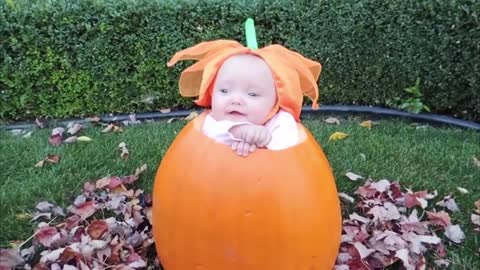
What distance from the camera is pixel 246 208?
7.50ft

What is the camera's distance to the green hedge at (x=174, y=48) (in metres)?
5.12

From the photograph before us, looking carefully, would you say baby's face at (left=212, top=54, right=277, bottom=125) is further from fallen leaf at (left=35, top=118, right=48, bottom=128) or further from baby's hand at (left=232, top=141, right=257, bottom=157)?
fallen leaf at (left=35, top=118, right=48, bottom=128)

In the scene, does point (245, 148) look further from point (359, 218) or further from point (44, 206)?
point (44, 206)

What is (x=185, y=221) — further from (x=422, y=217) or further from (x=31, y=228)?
(x=422, y=217)

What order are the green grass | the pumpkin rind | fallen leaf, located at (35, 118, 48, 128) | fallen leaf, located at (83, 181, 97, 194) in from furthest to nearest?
fallen leaf, located at (35, 118, 48, 128), fallen leaf, located at (83, 181, 97, 194), the green grass, the pumpkin rind

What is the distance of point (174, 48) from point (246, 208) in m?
3.25

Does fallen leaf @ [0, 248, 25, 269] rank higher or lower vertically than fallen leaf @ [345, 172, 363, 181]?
higher

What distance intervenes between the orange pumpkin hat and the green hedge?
2603 mm

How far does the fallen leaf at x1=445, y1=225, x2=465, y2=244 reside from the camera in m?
3.13

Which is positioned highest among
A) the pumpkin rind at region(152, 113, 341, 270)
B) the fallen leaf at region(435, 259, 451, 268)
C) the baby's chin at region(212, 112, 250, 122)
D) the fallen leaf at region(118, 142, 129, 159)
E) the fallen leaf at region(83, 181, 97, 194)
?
the baby's chin at region(212, 112, 250, 122)

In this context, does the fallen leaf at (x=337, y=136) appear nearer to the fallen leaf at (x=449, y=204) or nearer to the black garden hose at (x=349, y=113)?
the black garden hose at (x=349, y=113)

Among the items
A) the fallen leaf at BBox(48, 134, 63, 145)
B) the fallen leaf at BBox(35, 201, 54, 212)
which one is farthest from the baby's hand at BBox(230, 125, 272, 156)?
the fallen leaf at BBox(48, 134, 63, 145)

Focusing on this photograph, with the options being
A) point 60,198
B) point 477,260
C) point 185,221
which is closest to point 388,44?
point 477,260

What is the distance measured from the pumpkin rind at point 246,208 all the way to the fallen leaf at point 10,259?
0.78 metres
